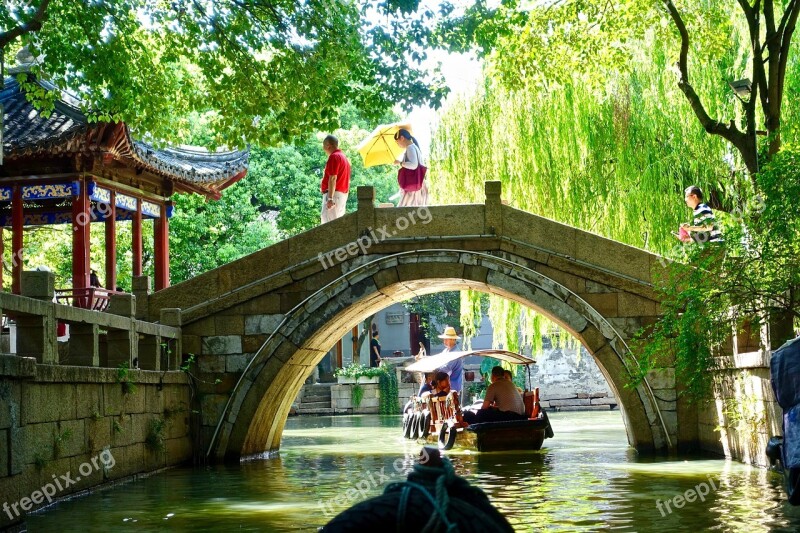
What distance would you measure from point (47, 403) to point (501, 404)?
6.98 meters

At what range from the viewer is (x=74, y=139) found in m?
14.4

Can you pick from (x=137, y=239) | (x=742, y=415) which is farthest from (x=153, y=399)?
(x=742, y=415)

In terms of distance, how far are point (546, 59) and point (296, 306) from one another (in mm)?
3932

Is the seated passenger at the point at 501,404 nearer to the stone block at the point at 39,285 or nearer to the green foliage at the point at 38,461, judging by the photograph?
the stone block at the point at 39,285

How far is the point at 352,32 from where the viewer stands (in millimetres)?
11953

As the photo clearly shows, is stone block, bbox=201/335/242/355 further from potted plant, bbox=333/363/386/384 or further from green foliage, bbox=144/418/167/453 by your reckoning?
potted plant, bbox=333/363/386/384

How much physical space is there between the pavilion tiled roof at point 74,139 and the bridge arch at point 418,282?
8.95 feet

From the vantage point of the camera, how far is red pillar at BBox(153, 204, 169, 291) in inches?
673

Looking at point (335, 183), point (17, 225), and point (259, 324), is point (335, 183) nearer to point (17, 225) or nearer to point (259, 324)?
point (259, 324)

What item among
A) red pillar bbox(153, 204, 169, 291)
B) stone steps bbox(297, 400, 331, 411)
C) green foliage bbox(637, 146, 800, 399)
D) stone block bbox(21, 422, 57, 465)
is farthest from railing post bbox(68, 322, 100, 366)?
stone steps bbox(297, 400, 331, 411)

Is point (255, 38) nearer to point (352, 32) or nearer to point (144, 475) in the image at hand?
point (352, 32)

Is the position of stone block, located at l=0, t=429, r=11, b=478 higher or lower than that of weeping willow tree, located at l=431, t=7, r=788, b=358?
lower

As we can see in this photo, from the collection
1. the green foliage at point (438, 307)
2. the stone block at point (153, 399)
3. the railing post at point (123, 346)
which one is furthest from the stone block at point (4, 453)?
the green foliage at point (438, 307)

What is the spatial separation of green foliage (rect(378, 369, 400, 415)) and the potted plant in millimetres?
151
